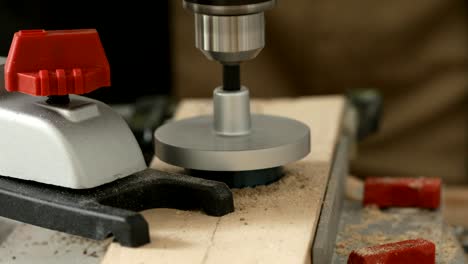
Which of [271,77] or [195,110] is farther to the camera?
[271,77]

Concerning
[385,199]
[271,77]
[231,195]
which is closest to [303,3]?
[271,77]

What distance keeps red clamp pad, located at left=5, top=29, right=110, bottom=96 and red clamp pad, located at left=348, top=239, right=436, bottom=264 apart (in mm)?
286

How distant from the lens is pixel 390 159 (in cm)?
219

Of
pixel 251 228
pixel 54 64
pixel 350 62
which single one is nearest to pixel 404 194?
pixel 251 228

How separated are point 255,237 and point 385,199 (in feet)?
1.04

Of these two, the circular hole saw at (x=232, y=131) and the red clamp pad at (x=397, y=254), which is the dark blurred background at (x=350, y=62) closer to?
the circular hole saw at (x=232, y=131)

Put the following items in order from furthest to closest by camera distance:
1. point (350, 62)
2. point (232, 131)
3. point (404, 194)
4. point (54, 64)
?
point (350, 62) → point (404, 194) → point (232, 131) → point (54, 64)

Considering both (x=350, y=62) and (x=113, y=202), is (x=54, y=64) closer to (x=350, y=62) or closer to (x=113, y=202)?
(x=113, y=202)

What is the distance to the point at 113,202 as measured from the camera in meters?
0.80

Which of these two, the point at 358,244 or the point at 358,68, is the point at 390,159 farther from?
the point at 358,244

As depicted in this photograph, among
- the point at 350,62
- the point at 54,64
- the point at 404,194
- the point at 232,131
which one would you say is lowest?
the point at 350,62

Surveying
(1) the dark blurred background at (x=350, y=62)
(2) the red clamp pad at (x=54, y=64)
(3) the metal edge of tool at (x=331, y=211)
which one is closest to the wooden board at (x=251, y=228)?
(3) the metal edge of tool at (x=331, y=211)

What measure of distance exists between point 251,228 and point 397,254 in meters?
0.14

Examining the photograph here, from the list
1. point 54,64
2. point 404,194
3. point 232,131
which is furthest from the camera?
point 404,194
